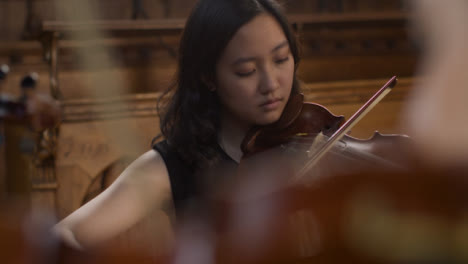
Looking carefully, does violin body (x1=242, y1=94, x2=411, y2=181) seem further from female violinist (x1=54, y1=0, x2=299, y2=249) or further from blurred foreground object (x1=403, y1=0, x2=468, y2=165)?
blurred foreground object (x1=403, y1=0, x2=468, y2=165)

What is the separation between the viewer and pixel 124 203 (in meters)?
0.91

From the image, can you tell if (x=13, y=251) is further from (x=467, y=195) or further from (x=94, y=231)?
(x=94, y=231)

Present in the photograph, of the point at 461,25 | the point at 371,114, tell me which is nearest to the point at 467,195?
the point at 461,25

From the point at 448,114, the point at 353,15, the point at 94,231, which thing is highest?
the point at 353,15

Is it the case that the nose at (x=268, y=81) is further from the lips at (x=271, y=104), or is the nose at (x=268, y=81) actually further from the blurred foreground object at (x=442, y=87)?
the blurred foreground object at (x=442, y=87)

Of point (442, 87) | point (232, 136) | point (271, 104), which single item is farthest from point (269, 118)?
point (442, 87)

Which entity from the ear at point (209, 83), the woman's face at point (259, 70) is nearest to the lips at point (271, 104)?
the woman's face at point (259, 70)

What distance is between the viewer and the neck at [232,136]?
1.04 metres

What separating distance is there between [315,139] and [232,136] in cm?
18

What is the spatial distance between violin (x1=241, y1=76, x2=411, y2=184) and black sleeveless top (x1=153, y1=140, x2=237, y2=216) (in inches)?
4.0

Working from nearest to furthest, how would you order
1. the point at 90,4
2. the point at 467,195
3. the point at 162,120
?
1. the point at 467,195
2. the point at 162,120
3. the point at 90,4

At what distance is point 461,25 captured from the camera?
331 millimetres

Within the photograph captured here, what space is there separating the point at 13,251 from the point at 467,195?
214mm

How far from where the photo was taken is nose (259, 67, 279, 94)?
3.08ft
